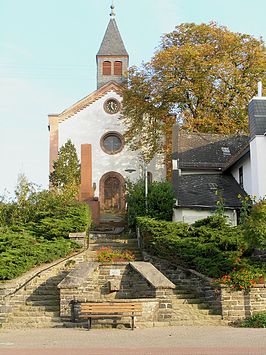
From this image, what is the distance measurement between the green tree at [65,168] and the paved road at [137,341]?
956 inches

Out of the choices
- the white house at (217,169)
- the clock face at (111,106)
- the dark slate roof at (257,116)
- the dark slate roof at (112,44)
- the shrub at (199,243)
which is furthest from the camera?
the dark slate roof at (112,44)

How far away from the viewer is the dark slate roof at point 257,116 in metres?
26.7

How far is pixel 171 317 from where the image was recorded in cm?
1669

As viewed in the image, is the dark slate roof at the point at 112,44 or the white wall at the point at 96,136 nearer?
the white wall at the point at 96,136

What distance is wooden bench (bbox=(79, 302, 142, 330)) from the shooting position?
50.9 feet

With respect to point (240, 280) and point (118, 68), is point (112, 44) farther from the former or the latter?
point (240, 280)

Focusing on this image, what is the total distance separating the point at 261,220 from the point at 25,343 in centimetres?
781

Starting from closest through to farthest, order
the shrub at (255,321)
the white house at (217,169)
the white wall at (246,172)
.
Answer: the shrub at (255,321)
the white house at (217,169)
the white wall at (246,172)

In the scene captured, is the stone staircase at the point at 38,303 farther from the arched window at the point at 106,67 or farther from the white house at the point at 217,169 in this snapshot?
the arched window at the point at 106,67

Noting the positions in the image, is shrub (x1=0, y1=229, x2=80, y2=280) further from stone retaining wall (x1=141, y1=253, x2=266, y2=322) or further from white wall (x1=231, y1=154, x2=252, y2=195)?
white wall (x1=231, y1=154, x2=252, y2=195)

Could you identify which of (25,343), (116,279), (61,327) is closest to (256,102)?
(116,279)

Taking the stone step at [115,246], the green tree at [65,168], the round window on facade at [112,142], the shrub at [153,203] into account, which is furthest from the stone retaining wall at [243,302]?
the round window on facade at [112,142]

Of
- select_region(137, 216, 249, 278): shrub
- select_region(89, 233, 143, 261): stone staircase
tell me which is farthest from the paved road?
select_region(89, 233, 143, 261): stone staircase

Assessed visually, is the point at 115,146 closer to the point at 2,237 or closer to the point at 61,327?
the point at 2,237
